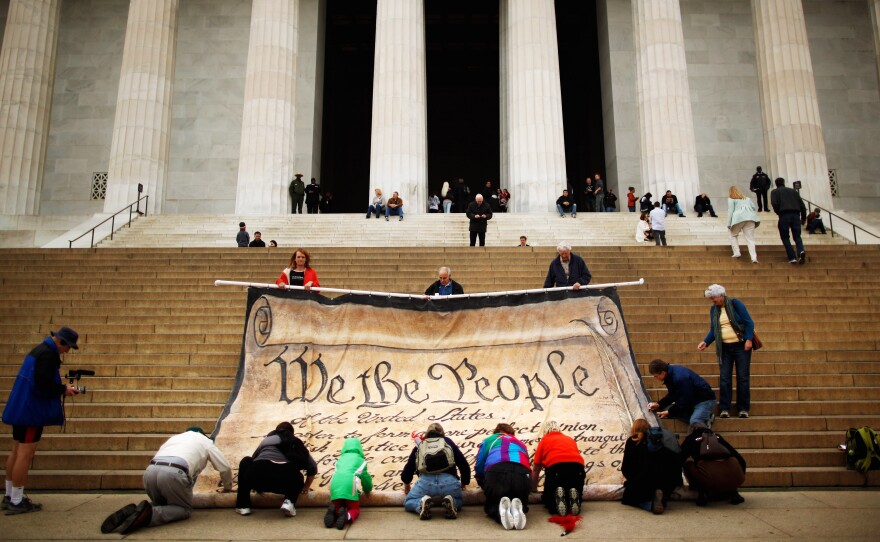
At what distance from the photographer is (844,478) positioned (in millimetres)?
7254

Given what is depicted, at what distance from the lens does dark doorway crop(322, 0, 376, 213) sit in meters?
36.7

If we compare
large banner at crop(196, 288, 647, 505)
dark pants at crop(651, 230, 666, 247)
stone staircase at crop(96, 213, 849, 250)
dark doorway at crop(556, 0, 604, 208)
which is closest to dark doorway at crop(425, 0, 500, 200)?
dark doorway at crop(556, 0, 604, 208)

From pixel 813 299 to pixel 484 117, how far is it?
35.7m

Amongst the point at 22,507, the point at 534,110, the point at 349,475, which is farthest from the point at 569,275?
the point at 534,110

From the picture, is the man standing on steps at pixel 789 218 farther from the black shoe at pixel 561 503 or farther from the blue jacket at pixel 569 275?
the black shoe at pixel 561 503

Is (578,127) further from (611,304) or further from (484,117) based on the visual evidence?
(611,304)

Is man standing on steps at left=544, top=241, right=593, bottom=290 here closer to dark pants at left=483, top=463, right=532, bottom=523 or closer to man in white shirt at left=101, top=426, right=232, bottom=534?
dark pants at left=483, top=463, right=532, bottom=523

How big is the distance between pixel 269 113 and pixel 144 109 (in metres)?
4.55

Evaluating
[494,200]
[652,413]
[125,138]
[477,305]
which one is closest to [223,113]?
[125,138]

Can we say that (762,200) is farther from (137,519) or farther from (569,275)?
(137,519)

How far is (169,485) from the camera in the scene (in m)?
5.99

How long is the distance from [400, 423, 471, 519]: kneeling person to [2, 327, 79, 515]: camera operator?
354 centimetres

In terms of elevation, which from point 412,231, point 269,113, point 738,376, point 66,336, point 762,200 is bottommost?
point 738,376

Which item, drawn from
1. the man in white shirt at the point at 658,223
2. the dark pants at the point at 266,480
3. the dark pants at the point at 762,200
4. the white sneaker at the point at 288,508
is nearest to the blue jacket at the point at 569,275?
the dark pants at the point at 266,480
